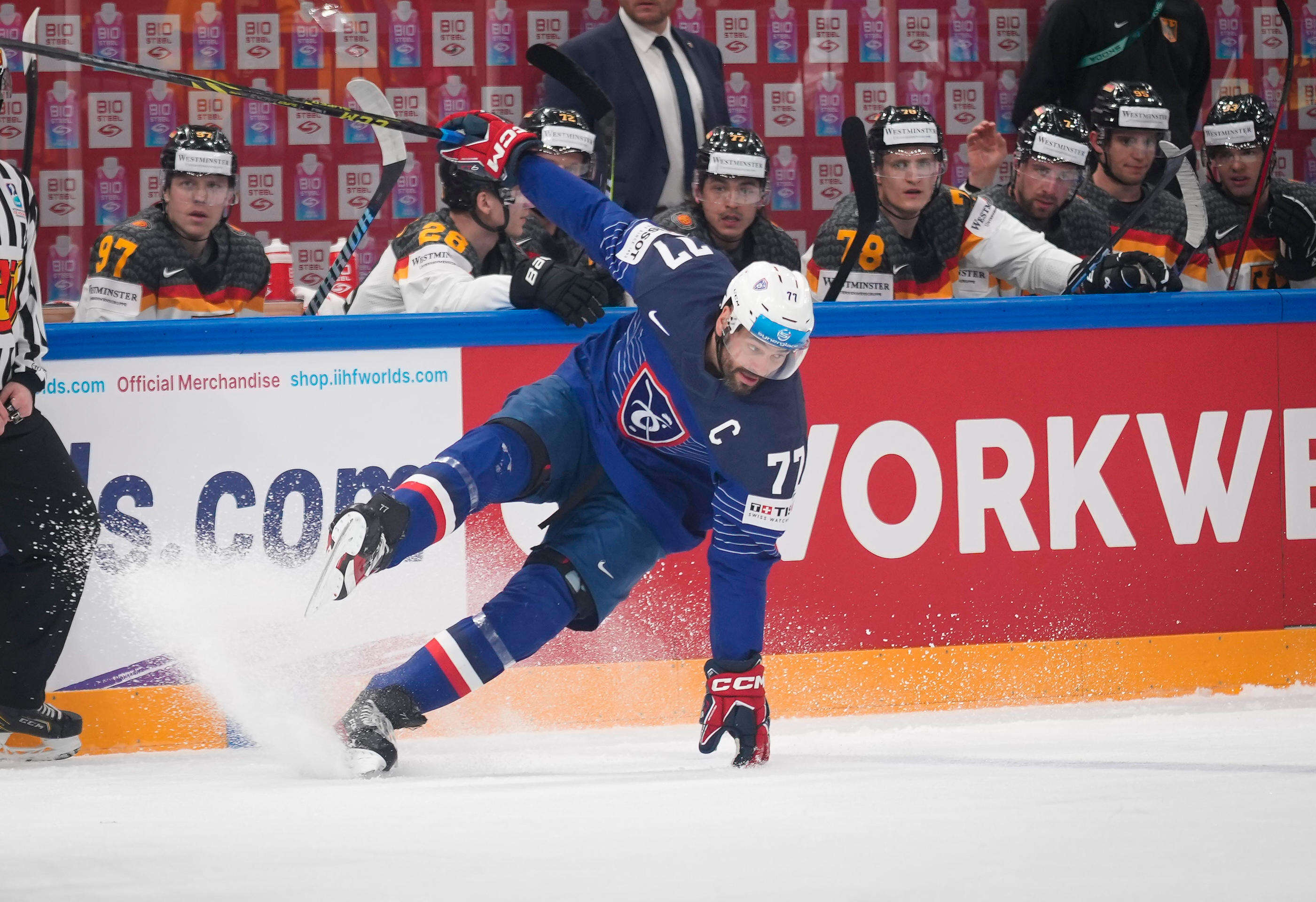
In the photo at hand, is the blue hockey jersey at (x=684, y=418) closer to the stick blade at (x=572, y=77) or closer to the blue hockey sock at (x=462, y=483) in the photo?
the blue hockey sock at (x=462, y=483)

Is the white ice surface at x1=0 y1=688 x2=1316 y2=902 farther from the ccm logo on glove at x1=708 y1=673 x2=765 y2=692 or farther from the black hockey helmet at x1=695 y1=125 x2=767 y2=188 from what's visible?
the black hockey helmet at x1=695 y1=125 x2=767 y2=188

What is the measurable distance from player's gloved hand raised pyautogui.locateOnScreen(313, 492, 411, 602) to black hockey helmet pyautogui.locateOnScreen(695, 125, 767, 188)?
6.90 feet

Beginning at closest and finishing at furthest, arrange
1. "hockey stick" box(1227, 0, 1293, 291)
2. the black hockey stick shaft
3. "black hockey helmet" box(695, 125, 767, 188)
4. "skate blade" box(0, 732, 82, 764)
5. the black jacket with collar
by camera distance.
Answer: "skate blade" box(0, 732, 82, 764) < the black hockey stick shaft < "black hockey helmet" box(695, 125, 767, 188) < "hockey stick" box(1227, 0, 1293, 291) < the black jacket with collar

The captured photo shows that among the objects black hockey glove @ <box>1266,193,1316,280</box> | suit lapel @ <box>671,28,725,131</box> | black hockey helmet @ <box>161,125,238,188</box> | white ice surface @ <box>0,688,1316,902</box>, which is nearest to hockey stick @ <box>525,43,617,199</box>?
suit lapel @ <box>671,28,725,131</box>

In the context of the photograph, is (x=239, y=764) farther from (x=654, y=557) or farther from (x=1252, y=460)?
(x=1252, y=460)

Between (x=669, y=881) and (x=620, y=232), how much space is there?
1804 millimetres

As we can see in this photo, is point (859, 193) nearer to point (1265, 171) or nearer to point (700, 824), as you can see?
point (1265, 171)

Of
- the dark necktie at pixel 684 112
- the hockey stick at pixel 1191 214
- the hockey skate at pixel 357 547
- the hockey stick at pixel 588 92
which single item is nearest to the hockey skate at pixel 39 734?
the hockey skate at pixel 357 547

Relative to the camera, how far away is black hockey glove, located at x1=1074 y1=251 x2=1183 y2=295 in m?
4.37

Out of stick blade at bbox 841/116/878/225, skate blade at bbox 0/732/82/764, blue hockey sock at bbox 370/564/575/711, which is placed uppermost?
stick blade at bbox 841/116/878/225

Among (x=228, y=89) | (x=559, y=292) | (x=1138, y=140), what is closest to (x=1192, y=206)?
(x=1138, y=140)

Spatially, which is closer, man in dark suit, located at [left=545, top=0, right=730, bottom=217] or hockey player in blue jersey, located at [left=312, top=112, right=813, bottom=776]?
hockey player in blue jersey, located at [left=312, top=112, right=813, bottom=776]

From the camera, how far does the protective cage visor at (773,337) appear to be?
10.0 ft

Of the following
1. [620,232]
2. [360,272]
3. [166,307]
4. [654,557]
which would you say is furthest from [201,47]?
[654,557]
